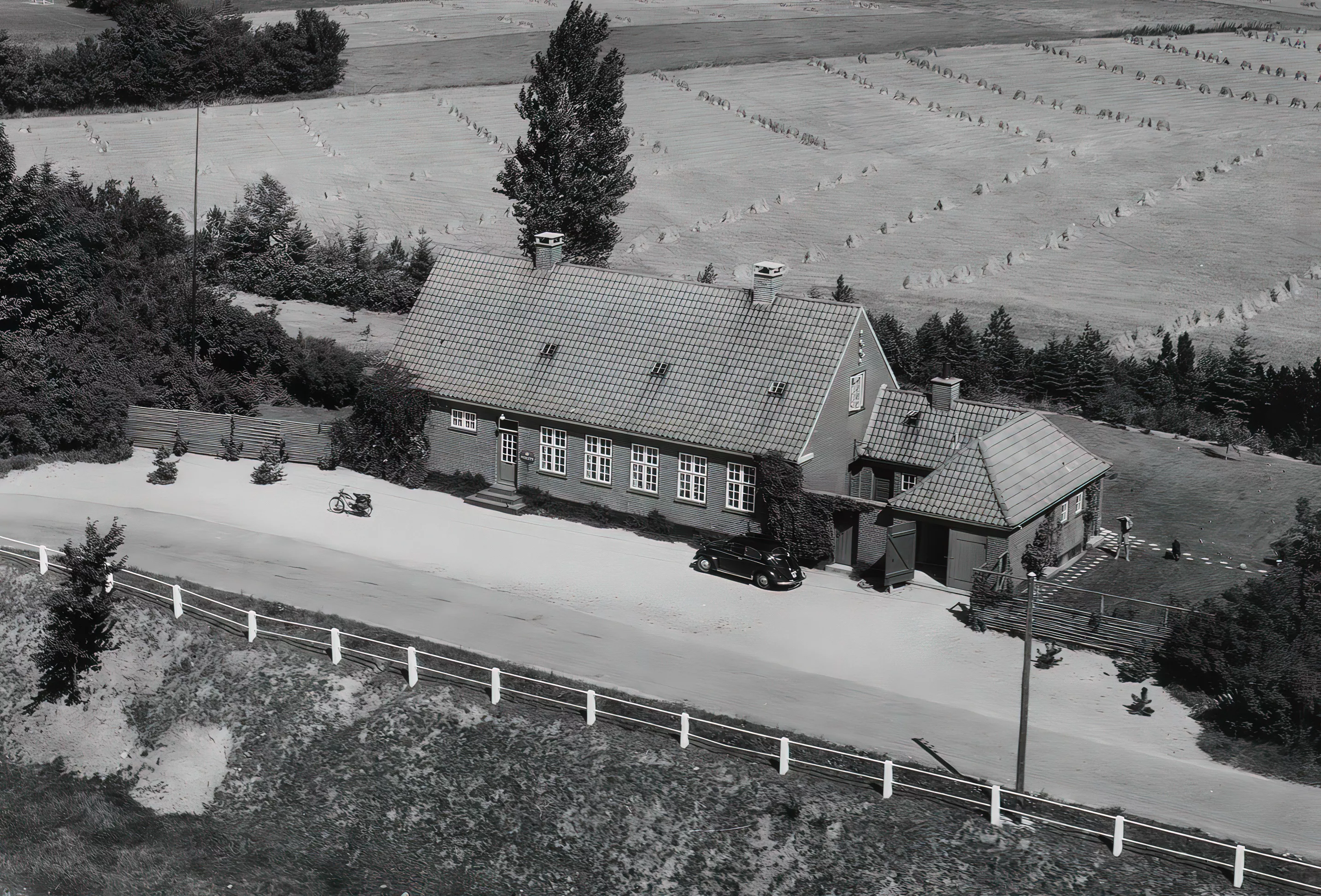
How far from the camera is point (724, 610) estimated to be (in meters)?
44.3

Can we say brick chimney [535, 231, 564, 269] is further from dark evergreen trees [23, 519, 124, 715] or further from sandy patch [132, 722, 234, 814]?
sandy patch [132, 722, 234, 814]

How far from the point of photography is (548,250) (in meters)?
54.7

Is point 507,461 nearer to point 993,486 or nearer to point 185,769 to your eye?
point 993,486

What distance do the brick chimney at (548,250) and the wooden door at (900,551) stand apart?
1630 centimetres

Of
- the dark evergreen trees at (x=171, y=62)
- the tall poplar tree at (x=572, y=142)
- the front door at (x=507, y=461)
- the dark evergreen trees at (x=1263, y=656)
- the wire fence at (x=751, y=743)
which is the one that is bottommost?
the wire fence at (x=751, y=743)

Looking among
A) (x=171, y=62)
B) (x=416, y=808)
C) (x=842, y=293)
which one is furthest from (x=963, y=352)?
(x=171, y=62)

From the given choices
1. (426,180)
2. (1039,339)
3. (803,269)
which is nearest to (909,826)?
(1039,339)

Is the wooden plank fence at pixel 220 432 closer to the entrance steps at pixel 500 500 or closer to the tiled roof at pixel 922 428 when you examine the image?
the entrance steps at pixel 500 500

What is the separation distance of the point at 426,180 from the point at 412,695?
62256 millimetres

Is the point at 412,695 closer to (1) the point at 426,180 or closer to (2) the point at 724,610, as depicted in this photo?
(2) the point at 724,610

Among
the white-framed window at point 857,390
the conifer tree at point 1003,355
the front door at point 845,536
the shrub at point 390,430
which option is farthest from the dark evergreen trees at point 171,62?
the front door at point 845,536

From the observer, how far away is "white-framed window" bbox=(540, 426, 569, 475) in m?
51.3

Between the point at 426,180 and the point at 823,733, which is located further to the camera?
the point at 426,180

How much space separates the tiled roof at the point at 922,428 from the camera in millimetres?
48406
